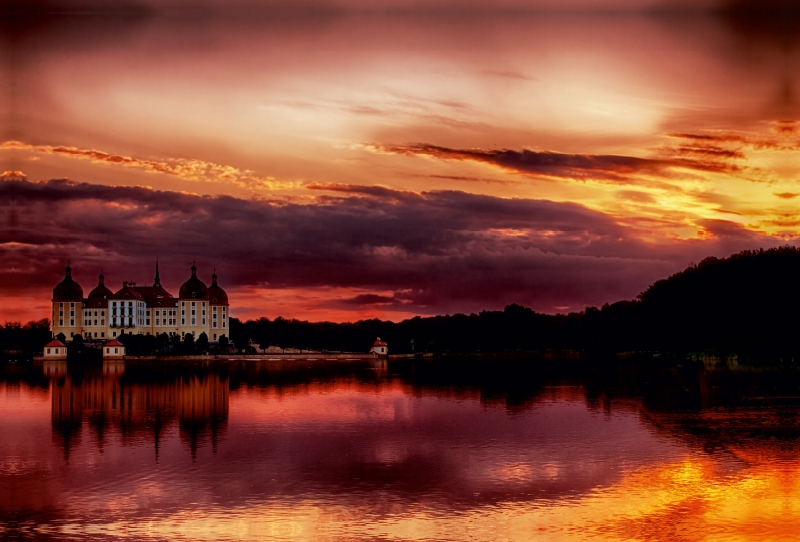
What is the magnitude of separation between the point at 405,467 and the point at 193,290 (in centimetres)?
11708

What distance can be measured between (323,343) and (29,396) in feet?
274

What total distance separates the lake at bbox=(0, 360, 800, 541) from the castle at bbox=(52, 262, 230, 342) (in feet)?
296

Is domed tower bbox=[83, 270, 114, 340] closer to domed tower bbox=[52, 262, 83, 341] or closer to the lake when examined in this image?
domed tower bbox=[52, 262, 83, 341]

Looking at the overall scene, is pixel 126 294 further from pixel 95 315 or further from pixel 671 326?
pixel 671 326

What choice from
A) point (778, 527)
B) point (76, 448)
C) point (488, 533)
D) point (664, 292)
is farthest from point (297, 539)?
point (664, 292)

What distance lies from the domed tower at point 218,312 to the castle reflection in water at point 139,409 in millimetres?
70067

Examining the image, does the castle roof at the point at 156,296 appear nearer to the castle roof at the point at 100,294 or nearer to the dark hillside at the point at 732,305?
the castle roof at the point at 100,294

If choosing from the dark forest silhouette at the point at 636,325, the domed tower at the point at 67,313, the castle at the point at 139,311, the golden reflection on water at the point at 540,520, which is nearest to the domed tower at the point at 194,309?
the castle at the point at 139,311

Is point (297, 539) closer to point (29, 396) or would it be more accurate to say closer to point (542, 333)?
point (29, 396)

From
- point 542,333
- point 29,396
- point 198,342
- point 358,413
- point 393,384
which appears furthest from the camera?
point 542,333

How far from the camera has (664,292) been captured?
92.2 m

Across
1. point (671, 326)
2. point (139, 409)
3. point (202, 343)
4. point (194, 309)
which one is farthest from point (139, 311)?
point (139, 409)

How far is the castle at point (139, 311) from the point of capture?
134m

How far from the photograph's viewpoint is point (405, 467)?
25.3m
